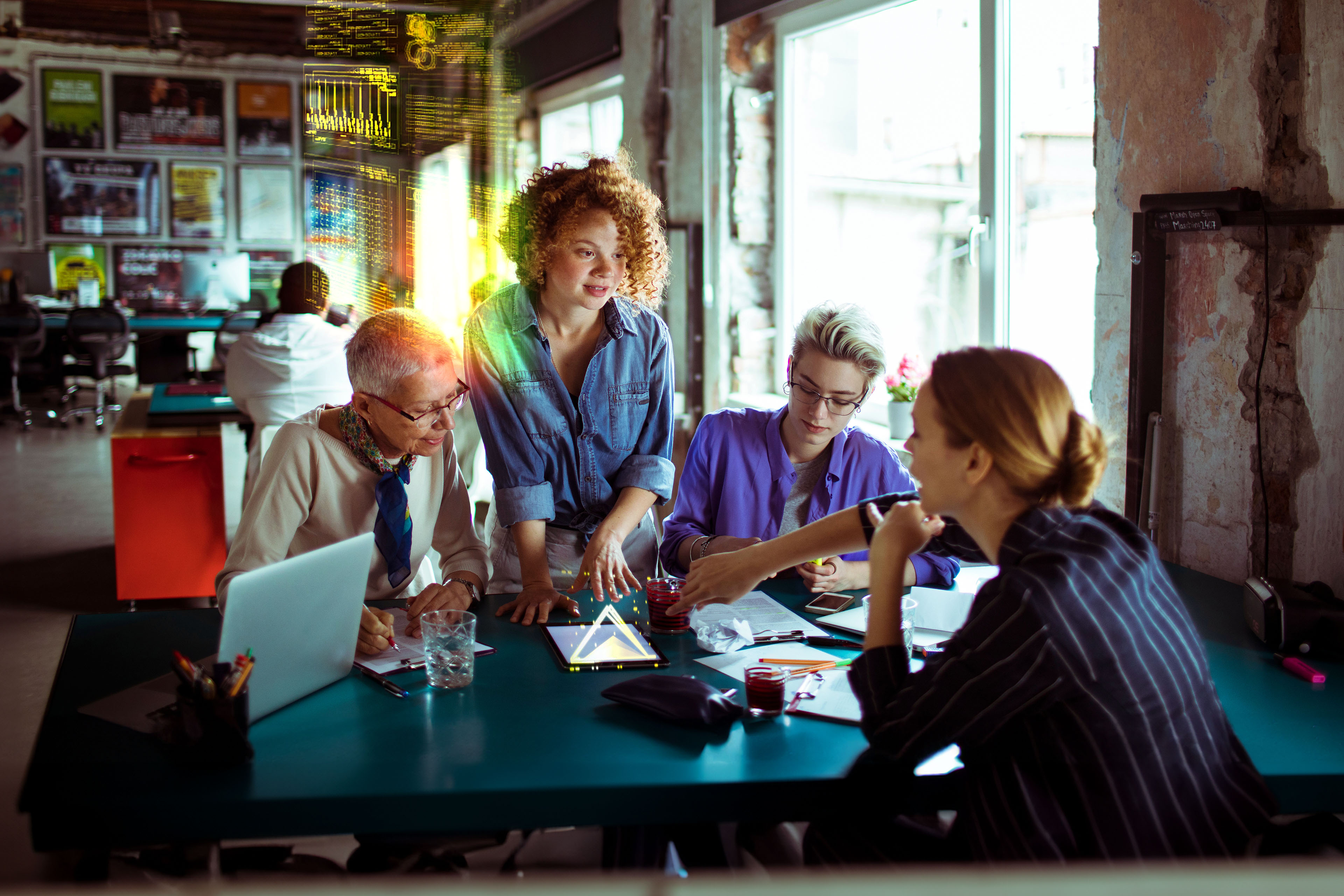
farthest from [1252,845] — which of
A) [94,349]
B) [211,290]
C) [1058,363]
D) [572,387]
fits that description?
[211,290]

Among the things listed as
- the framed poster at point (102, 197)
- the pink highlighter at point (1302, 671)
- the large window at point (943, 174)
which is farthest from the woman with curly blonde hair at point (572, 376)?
the framed poster at point (102, 197)

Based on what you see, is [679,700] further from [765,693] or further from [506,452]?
[506,452]

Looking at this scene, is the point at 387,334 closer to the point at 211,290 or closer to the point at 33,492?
the point at 33,492

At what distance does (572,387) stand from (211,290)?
9.35 metres

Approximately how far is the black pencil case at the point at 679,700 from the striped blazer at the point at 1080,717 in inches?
9.1

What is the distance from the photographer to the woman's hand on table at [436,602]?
184 centimetres

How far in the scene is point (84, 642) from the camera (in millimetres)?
1744

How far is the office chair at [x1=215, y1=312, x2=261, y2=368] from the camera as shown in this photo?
29.7 ft

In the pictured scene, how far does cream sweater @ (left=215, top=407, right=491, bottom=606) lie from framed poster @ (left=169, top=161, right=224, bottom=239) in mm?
10664

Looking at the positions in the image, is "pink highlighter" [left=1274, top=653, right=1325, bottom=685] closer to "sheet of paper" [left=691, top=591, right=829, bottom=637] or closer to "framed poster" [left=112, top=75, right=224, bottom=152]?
"sheet of paper" [left=691, top=591, right=829, bottom=637]

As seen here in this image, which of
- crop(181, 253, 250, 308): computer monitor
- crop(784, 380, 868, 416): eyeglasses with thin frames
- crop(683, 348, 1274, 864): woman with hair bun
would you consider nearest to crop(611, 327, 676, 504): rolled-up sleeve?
crop(784, 380, 868, 416): eyeglasses with thin frames

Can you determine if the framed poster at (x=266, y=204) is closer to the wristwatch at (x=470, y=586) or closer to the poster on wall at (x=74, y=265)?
the poster on wall at (x=74, y=265)

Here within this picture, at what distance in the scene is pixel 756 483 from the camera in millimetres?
2371

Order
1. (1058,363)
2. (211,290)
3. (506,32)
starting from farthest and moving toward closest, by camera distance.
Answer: (211,290), (506,32), (1058,363)
